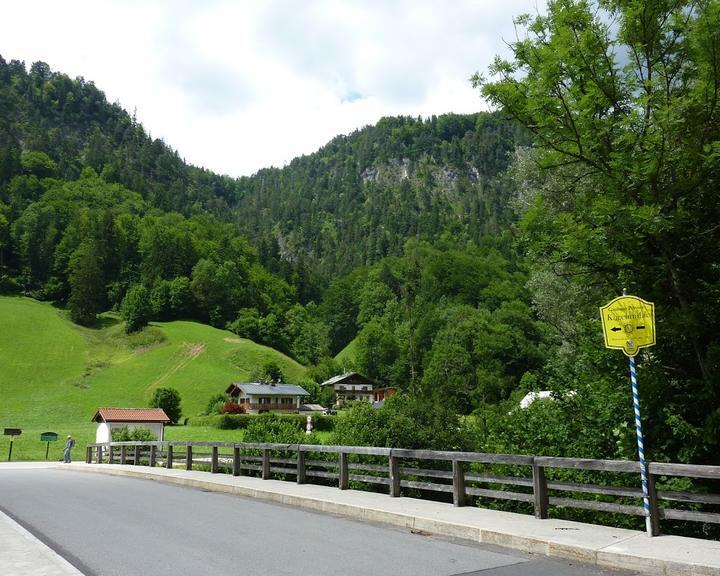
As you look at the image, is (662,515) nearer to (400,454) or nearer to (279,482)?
(400,454)

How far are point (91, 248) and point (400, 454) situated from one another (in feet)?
502

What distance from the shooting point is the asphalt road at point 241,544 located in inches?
275

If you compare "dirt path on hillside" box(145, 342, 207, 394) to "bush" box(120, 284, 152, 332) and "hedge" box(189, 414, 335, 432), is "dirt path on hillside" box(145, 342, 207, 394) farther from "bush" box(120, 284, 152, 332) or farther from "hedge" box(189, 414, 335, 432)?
"hedge" box(189, 414, 335, 432)

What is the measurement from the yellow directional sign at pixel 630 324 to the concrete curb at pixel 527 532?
2.49 metres

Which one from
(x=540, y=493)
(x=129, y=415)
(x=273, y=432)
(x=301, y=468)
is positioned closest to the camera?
(x=540, y=493)

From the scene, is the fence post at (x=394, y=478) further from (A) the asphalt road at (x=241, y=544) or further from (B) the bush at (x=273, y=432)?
(B) the bush at (x=273, y=432)

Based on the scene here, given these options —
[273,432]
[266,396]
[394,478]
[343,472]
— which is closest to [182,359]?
[266,396]

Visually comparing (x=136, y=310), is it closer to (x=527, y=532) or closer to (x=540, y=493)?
(x=540, y=493)

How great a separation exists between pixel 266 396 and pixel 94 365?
3144cm

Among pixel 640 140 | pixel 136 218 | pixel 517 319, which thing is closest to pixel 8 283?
pixel 136 218

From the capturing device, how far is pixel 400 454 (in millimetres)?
11883

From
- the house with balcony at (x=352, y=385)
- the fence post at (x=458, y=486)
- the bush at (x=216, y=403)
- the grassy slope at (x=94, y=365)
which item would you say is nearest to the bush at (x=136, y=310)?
the grassy slope at (x=94, y=365)

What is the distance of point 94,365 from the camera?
10206 cm

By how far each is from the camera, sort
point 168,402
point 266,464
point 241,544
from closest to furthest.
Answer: point 241,544 < point 266,464 < point 168,402
